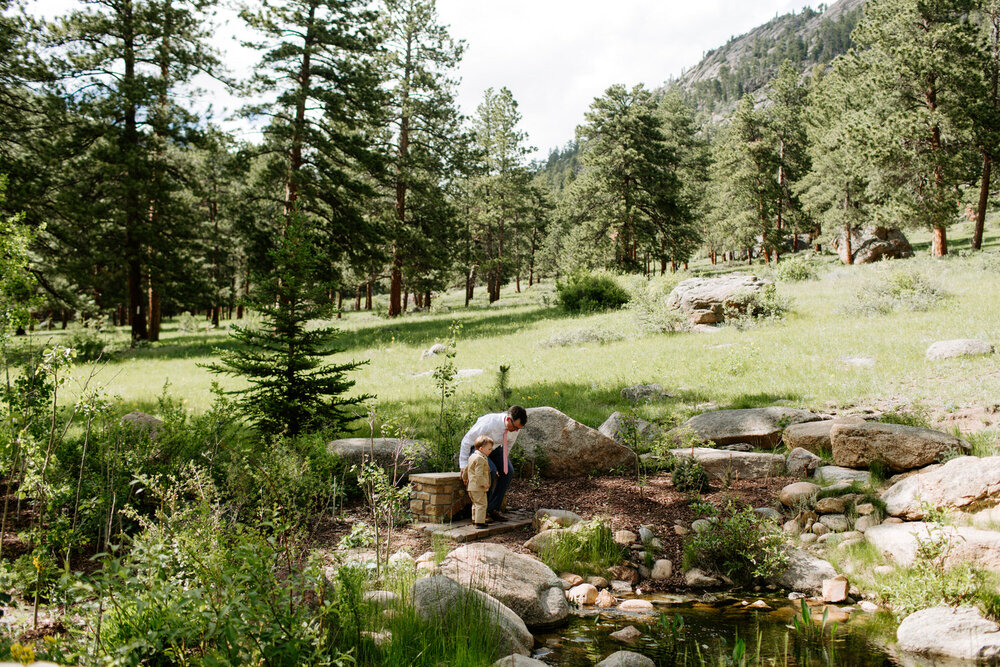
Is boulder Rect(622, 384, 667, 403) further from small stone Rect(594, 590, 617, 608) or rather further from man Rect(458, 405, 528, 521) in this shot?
small stone Rect(594, 590, 617, 608)

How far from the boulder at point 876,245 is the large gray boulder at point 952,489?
29.2 meters

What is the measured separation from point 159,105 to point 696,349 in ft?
60.6

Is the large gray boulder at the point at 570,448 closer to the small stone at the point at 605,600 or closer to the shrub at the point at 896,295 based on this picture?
the small stone at the point at 605,600

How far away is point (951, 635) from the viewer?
393cm

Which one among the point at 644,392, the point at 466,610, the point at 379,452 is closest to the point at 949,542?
the point at 466,610

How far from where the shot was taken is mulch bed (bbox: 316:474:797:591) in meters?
5.75

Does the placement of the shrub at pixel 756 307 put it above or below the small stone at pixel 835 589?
above

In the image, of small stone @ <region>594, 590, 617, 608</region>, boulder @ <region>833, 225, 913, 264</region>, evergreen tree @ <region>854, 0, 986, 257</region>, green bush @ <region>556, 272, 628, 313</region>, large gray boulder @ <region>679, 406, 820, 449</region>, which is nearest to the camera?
small stone @ <region>594, 590, 617, 608</region>

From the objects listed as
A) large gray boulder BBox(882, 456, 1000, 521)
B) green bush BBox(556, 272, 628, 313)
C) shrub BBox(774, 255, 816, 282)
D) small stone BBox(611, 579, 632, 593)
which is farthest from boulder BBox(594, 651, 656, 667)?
shrub BBox(774, 255, 816, 282)

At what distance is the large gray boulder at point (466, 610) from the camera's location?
376cm

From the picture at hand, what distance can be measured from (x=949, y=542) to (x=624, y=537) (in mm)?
2660

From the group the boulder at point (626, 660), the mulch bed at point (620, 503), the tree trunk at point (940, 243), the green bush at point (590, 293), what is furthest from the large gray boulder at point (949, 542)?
the tree trunk at point (940, 243)

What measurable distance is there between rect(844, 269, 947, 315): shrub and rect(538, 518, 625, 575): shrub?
40.1 ft

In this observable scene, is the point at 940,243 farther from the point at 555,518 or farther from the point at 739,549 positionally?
the point at 555,518
